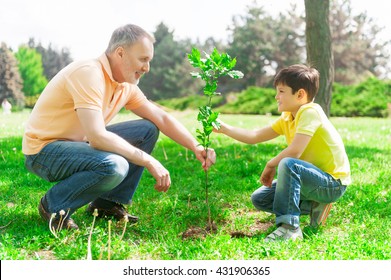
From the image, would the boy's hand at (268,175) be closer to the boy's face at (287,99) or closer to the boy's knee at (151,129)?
the boy's face at (287,99)

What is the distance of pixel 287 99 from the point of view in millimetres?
3553

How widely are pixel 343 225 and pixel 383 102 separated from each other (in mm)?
15628

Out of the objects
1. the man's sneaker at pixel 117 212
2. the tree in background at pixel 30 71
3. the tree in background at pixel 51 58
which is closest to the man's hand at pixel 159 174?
the man's sneaker at pixel 117 212

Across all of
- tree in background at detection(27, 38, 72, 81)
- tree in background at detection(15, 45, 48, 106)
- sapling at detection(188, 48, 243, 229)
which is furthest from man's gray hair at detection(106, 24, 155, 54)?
tree in background at detection(27, 38, 72, 81)

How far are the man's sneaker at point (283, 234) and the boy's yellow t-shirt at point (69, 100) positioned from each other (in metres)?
1.41

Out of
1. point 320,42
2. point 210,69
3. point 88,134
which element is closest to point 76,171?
point 88,134

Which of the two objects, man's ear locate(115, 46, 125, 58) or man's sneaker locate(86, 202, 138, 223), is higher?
man's ear locate(115, 46, 125, 58)

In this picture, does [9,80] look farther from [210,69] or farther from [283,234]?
[283,234]

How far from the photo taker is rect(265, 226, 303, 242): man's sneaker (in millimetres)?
3320

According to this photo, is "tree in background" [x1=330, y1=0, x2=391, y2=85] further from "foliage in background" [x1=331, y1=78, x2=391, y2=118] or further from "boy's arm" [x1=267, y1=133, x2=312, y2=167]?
"boy's arm" [x1=267, y1=133, x2=312, y2=167]

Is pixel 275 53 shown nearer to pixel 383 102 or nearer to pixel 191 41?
pixel 191 41

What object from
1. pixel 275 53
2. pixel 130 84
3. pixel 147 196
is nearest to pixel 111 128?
pixel 130 84

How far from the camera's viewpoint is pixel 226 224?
3.79 meters

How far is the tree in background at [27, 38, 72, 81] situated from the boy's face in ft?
116
